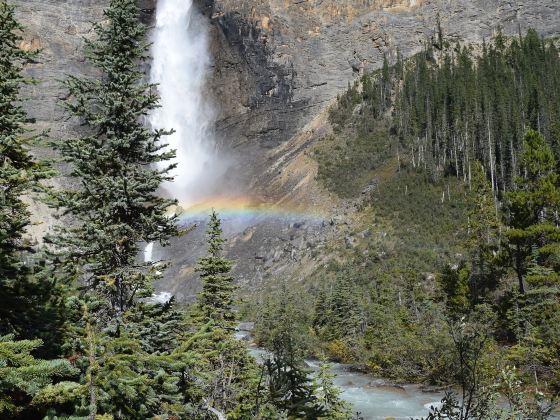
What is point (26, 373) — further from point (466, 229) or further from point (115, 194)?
point (466, 229)

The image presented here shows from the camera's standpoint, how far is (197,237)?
89.6 meters

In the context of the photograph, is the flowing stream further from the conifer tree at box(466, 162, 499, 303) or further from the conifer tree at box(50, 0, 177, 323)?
the conifer tree at box(466, 162, 499, 303)

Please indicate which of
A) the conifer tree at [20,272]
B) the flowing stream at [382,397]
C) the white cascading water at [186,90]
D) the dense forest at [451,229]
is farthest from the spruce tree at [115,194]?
the white cascading water at [186,90]

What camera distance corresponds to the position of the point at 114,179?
9.31 metres

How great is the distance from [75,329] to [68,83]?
5.60 metres

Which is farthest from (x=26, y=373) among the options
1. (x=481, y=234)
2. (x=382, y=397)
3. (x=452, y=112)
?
(x=452, y=112)

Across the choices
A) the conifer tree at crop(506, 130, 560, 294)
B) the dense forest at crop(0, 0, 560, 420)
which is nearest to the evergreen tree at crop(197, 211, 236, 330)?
the dense forest at crop(0, 0, 560, 420)

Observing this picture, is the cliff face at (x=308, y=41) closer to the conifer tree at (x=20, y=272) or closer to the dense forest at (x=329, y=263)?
the dense forest at (x=329, y=263)

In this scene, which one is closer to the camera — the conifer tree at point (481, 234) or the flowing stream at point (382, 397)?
the flowing stream at point (382, 397)

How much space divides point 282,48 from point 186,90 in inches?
973

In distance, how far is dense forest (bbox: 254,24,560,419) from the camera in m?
23.4

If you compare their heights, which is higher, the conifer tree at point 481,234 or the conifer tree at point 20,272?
the conifer tree at point 481,234

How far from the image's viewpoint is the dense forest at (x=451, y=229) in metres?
23.4

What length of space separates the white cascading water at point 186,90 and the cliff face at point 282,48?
318 centimetres
